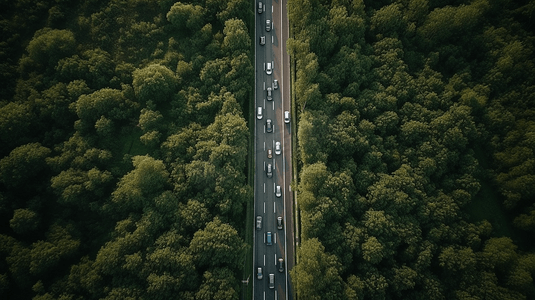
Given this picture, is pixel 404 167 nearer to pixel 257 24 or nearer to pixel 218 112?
pixel 218 112

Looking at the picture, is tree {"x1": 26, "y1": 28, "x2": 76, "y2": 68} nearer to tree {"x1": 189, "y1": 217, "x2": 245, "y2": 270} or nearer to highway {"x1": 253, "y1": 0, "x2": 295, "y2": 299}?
highway {"x1": 253, "y1": 0, "x2": 295, "y2": 299}

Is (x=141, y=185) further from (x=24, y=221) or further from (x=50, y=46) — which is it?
(x=50, y=46)

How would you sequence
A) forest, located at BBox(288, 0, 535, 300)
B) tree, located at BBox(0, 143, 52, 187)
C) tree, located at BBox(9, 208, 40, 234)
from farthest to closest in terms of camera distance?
tree, located at BBox(0, 143, 52, 187) → forest, located at BBox(288, 0, 535, 300) → tree, located at BBox(9, 208, 40, 234)

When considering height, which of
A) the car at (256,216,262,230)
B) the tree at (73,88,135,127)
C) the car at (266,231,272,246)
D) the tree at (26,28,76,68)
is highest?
the tree at (26,28,76,68)

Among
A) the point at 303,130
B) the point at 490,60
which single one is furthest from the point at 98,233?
the point at 490,60

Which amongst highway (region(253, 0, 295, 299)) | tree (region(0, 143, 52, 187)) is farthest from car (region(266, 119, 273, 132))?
tree (region(0, 143, 52, 187))

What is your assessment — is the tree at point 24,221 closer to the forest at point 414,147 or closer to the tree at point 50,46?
the tree at point 50,46
